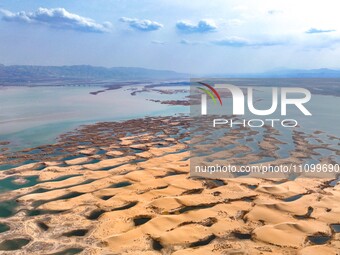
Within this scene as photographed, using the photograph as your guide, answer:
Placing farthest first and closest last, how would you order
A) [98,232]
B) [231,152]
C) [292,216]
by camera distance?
1. [231,152]
2. [292,216]
3. [98,232]

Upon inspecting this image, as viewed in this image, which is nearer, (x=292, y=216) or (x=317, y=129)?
(x=292, y=216)

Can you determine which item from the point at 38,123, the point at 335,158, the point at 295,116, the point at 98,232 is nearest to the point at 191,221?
the point at 98,232

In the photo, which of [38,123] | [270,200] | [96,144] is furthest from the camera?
[38,123]

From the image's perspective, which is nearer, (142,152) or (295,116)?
(142,152)

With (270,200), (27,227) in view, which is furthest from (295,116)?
(27,227)

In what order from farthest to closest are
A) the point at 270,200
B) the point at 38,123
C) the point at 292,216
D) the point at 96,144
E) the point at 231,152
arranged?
the point at 38,123 → the point at 96,144 → the point at 231,152 → the point at 270,200 → the point at 292,216

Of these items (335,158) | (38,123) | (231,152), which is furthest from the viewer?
(38,123)

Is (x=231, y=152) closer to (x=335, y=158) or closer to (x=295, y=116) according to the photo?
(x=335, y=158)

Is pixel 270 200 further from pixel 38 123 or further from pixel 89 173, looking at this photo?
pixel 38 123
